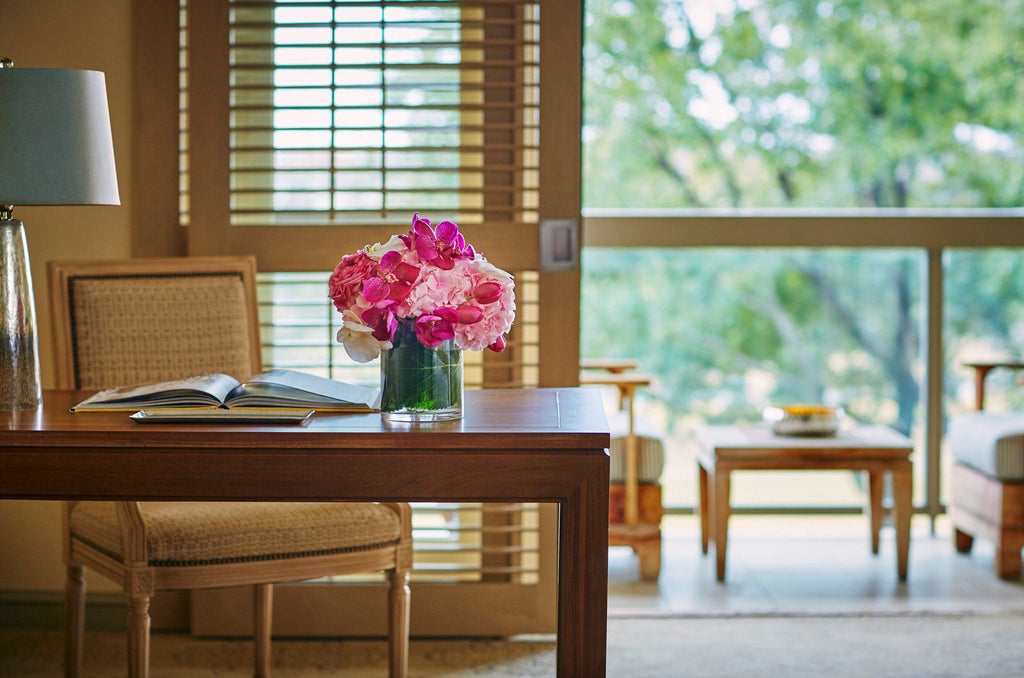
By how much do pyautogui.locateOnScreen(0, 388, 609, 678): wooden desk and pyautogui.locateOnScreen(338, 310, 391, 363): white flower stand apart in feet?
0.51

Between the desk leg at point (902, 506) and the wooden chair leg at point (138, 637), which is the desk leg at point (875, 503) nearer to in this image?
the desk leg at point (902, 506)

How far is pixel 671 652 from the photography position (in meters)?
2.73

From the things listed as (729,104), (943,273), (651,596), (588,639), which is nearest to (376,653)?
(651,596)

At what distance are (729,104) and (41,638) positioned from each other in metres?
5.64

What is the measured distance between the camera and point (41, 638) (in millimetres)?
2842

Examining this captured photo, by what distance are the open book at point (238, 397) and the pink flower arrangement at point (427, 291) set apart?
0.18 metres

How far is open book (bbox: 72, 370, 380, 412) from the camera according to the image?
179 cm

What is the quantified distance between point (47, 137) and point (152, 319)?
71 cm

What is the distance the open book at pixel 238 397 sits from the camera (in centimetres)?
179

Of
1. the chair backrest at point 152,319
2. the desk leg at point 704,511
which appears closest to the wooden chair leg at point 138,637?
the chair backrest at point 152,319

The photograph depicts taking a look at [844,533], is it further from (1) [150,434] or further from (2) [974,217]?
(1) [150,434]

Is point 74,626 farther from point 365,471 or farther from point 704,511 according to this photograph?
point 704,511

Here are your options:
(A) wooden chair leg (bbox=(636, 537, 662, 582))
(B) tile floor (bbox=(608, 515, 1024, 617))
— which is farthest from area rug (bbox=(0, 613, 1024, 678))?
(A) wooden chair leg (bbox=(636, 537, 662, 582))

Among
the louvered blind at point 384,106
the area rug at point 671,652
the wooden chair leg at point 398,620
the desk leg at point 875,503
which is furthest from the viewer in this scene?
the desk leg at point 875,503
